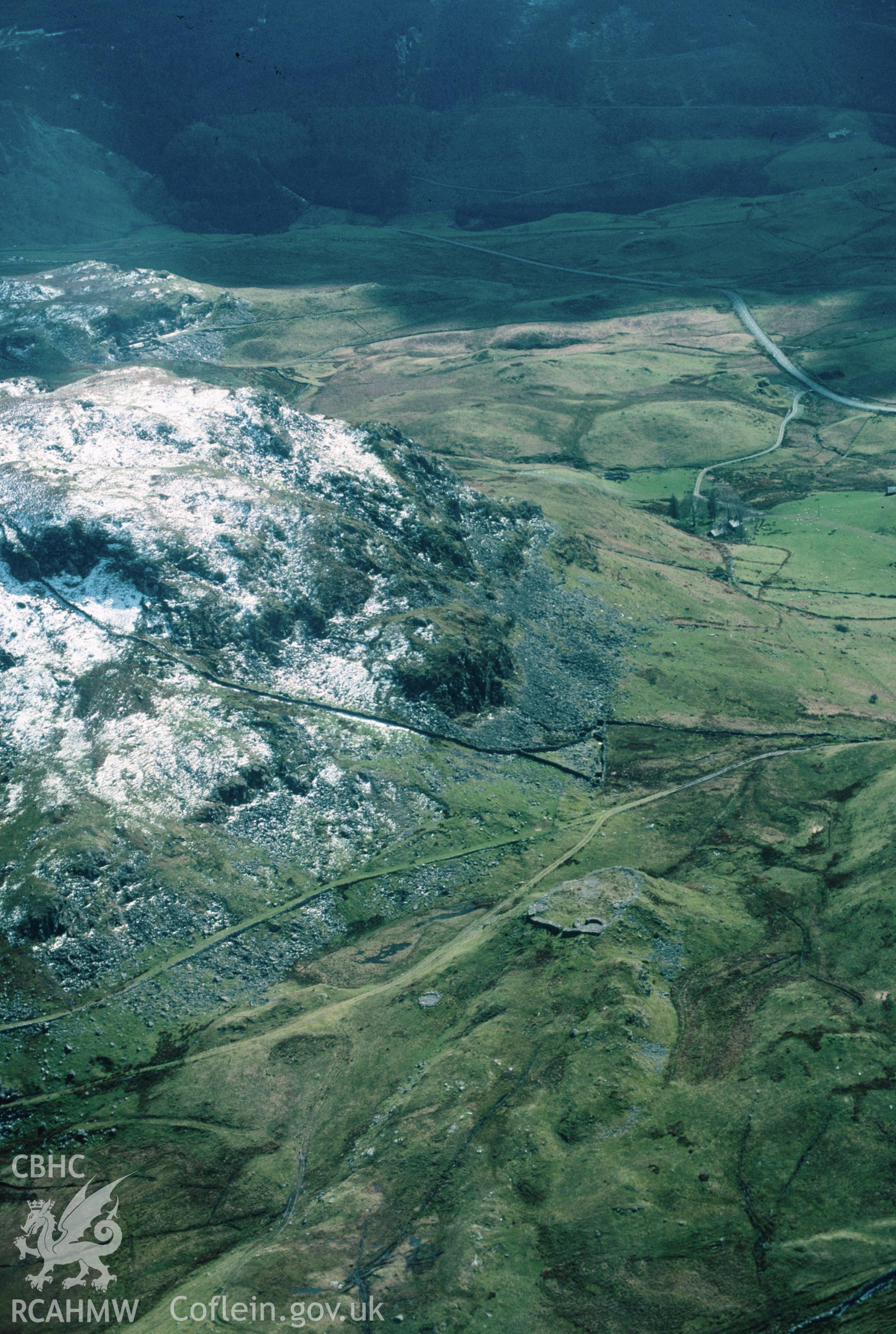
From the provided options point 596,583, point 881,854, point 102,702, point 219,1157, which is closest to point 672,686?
A: point 596,583

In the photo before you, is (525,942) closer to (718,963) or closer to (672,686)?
(718,963)

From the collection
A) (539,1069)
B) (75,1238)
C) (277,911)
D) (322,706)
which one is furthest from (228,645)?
(75,1238)

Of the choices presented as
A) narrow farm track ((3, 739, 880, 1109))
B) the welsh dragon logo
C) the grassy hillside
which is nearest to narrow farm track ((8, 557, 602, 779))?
the grassy hillside

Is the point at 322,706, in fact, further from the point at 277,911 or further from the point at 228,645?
the point at 277,911

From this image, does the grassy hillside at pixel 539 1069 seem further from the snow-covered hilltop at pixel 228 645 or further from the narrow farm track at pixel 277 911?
the snow-covered hilltop at pixel 228 645

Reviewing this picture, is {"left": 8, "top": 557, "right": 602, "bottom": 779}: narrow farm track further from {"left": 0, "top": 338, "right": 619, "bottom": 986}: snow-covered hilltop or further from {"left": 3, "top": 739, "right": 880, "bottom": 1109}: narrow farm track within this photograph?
{"left": 3, "top": 739, "right": 880, "bottom": 1109}: narrow farm track

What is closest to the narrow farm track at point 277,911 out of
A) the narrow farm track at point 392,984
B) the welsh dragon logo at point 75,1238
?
the narrow farm track at point 392,984

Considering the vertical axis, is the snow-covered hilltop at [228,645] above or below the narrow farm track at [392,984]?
above

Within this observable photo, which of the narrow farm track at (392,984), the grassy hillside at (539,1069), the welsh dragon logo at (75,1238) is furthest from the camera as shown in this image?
the narrow farm track at (392,984)
